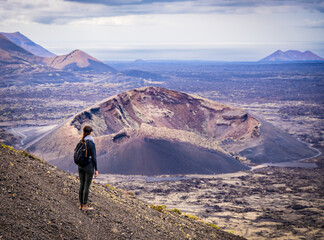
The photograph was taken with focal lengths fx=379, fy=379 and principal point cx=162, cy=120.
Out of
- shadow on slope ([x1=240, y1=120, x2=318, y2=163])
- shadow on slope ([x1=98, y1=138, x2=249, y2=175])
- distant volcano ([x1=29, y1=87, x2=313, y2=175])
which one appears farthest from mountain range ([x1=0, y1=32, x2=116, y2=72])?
shadow on slope ([x1=98, y1=138, x2=249, y2=175])

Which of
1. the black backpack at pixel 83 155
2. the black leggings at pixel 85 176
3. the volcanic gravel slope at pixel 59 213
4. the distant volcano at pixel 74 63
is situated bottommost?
the volcanic gravel slope at pixel 59 213

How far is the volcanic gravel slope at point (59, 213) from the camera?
6383 mm

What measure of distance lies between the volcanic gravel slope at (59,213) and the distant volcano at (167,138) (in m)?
25.7

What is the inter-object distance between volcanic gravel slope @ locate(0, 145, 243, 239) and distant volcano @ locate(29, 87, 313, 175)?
25747 mm

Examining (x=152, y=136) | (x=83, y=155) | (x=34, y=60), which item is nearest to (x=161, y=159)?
(x=152, y=136)

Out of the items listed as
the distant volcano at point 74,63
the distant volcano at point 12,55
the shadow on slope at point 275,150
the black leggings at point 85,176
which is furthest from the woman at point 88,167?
the distant volcano at point 74,63

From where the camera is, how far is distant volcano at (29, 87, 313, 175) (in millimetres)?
37406

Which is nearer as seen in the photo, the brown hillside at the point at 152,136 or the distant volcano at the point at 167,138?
the brown hillside at the point at 152,136

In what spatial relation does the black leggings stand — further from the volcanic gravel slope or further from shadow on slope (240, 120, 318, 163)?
shadow on slope (240, 120, 318, 163)

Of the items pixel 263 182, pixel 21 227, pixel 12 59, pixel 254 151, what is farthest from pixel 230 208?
pixel 12 59

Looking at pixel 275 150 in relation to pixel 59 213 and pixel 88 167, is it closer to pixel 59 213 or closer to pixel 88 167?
pixel 88 167

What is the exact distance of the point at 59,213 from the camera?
7.02m

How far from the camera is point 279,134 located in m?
50.3

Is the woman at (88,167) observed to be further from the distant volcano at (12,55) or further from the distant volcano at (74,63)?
the distant volcano at (74,63)
